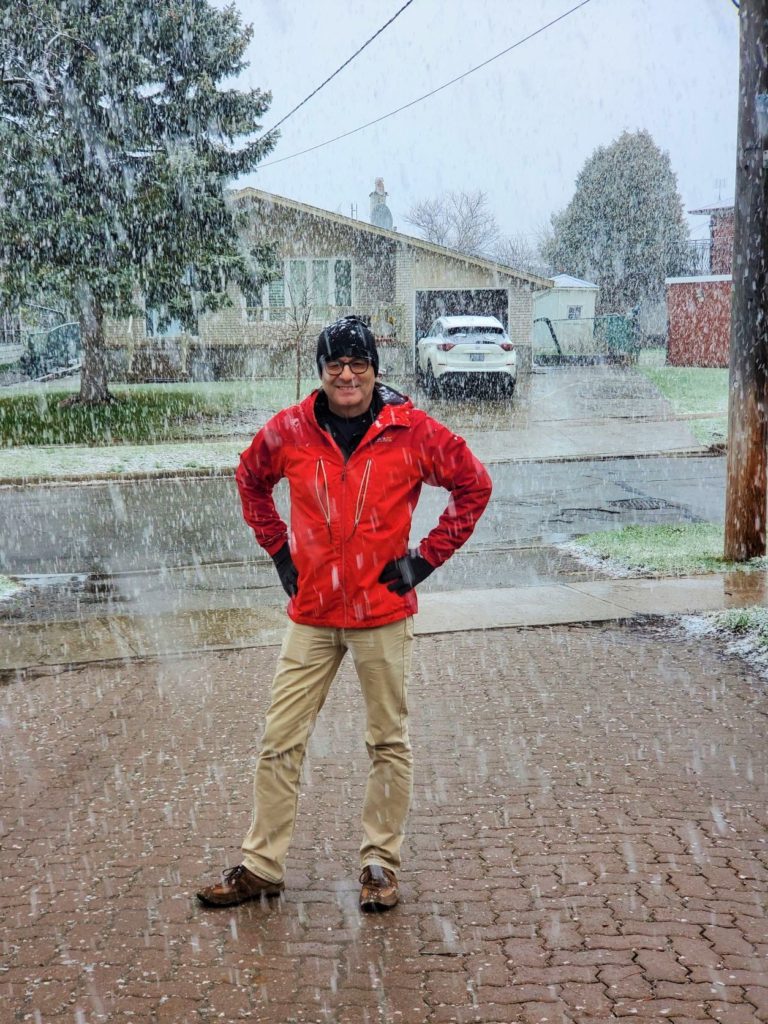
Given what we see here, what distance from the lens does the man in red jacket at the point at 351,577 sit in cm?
363

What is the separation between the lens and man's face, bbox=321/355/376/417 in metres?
3.68

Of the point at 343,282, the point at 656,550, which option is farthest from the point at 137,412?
the point at 656,550

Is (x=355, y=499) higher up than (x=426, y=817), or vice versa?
(x=355, y=499)

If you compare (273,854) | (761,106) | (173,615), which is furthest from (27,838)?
(761,106)

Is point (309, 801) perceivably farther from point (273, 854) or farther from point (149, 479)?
point (149, 479)

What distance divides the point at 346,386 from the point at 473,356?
70.9 ft

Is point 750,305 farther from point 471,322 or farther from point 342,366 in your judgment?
point 471,322

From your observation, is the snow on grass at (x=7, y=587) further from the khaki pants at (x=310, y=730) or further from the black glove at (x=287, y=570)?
the khaki pants at (x=310, y=730)

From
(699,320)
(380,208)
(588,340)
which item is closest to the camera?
(699,320)

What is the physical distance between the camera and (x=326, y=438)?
12.0 ft

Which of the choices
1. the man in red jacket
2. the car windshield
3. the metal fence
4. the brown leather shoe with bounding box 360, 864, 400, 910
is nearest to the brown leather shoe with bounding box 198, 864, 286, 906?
the man in red jacket

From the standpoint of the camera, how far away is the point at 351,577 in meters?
3.63

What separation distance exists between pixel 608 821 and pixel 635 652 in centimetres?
269

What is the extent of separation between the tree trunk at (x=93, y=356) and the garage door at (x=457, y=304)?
469 inches
